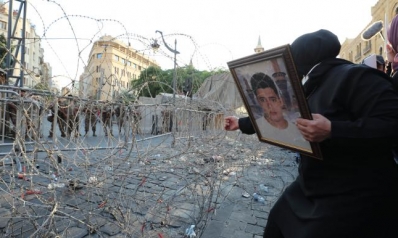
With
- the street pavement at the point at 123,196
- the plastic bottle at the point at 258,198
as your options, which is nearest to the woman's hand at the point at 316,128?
the street pavement at the point at 123,196

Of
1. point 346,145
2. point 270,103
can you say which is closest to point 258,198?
point 270,103

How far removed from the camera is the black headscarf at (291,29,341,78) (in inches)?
47.1

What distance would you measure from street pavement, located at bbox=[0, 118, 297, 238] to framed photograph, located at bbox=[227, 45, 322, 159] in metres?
0.94

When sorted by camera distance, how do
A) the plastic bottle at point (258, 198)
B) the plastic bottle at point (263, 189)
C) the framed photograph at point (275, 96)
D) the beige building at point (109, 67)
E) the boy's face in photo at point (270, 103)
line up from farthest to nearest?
the plastic bottle at point (263, 189) < the plastic bottle at point (258, 198) < the beige building at point (109, 67) < the boy's face in photo at point (270, 103) < the framed photograph at point (275, 96)

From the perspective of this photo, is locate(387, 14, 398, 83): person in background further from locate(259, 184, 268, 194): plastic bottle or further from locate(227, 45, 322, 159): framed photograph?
locate(259, 184, 268, 194): plastic bottle

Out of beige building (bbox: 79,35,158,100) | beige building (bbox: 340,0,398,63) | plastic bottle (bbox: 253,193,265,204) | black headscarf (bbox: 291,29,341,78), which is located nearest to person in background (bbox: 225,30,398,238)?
black headscarf (bbox: 291,29,341,78)

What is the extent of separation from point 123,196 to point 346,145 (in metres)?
1.61

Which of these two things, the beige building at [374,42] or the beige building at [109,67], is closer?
the beige building at [109,67]

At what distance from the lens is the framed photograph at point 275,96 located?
3.30 ft

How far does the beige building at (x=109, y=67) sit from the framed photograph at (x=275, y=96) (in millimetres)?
1053

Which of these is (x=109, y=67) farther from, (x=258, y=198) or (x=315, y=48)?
(x=258, y=198)

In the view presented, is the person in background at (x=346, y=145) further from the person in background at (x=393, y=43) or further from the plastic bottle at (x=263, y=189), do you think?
the plastic bottle at (x=263, y=189)

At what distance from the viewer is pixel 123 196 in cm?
209

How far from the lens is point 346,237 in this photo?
3.63 ft
